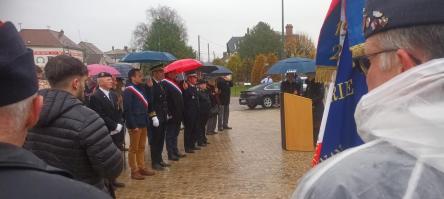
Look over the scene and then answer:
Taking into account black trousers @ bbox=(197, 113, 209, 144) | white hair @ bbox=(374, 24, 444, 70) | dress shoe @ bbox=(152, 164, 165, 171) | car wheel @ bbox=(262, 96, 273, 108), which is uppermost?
white hair @ bbox=(374, 24, 444, 70)

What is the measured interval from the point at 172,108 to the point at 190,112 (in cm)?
115

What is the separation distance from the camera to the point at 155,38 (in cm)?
5888

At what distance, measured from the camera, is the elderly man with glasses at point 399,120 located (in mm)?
1061

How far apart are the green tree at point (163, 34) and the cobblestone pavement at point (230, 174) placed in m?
47.5

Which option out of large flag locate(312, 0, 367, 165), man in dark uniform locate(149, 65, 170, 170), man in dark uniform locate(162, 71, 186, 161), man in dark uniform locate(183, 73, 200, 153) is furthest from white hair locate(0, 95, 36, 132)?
man in dark uniform locate(183, 73, 200, 153)

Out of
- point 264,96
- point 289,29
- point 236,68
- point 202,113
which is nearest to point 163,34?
point 236,68

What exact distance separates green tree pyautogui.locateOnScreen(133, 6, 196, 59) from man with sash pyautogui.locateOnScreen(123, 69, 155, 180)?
49.7 m

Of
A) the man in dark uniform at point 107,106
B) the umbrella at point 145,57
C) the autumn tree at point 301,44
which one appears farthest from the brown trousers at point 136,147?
the autumn tree at point 301,44

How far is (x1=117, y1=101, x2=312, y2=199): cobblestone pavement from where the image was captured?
682cm

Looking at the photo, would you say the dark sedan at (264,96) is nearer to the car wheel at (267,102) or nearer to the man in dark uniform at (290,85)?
the car wheel at (267,102)

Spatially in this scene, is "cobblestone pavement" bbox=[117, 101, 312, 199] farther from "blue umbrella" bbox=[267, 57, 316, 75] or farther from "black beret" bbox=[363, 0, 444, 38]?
"black beret" bbox=[363, 0, 444, 38]

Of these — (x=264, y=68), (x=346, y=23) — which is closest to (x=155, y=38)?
(x=264, y=68)

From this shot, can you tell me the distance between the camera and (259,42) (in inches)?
2776

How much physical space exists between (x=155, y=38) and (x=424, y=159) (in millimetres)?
58948
